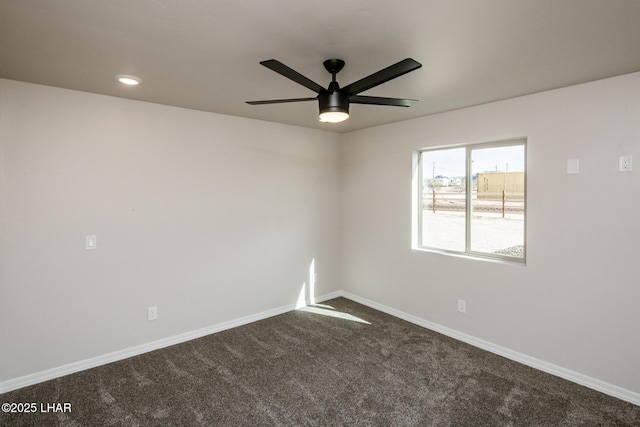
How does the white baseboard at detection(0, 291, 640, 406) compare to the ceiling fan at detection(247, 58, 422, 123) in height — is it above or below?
below

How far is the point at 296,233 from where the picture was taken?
14.4 feet

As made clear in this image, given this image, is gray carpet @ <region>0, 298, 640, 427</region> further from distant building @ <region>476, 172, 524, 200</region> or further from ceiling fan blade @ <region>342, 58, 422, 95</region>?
ceiling fan blade @ <region>342, 58, 422, 95</region>

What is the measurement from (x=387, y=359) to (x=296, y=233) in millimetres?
1965

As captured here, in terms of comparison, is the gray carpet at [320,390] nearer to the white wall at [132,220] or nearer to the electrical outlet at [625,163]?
the white wall at [132,220]

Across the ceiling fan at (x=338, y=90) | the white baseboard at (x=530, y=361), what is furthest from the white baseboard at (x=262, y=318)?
the ceiling fan at (x=338, y=90)

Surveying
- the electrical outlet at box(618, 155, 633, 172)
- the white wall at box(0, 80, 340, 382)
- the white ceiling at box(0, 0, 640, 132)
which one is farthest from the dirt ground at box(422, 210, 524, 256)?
the white wall at box(0, 80, 340, 382)

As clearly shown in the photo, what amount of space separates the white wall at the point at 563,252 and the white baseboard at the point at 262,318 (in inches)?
2.0

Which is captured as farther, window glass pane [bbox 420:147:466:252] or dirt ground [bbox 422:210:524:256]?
window glass pane [bbox 420:147:466:252]

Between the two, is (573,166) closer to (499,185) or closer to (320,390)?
(499,185)

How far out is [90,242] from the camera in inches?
116

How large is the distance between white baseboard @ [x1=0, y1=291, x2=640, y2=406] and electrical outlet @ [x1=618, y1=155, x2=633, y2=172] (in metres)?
1.67

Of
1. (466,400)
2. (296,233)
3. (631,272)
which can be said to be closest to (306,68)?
(296,233)

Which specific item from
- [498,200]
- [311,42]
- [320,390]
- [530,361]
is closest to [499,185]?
[498,200]

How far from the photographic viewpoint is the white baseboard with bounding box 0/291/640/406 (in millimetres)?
2594
